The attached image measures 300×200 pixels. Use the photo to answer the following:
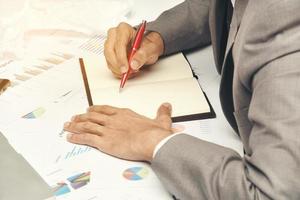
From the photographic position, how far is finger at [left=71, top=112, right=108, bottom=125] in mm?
902

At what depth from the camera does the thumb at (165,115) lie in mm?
878

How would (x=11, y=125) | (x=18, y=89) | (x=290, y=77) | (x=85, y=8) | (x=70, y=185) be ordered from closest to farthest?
(x=290, y=77), (x=70, y=185), (x=11, y=125), (x=18, y=89), (x=85, y=8)

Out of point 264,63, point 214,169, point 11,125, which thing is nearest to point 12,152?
point 11,125

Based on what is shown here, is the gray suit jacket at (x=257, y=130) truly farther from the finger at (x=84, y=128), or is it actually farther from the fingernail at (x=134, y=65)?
the fingernail at (x=134, y=65)

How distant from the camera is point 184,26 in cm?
120

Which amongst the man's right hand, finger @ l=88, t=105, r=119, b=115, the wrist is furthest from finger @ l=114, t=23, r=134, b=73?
the wrist

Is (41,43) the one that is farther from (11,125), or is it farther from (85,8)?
(11,125)

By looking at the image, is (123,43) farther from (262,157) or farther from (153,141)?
→ (262,157)

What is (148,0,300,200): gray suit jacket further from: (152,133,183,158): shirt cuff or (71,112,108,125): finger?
(71,112,108,125): finger

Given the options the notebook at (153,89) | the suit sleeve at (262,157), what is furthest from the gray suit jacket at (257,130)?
the notebook at (153,89)

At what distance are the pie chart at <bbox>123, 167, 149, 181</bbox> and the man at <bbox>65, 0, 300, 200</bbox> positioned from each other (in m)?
→ 0.02

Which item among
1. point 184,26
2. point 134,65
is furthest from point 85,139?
point 184,26

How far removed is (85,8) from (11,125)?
0.55 meters

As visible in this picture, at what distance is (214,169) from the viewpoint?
71 centimetres
